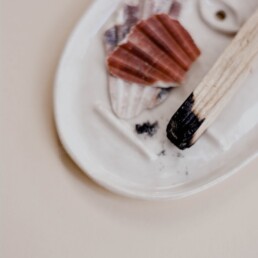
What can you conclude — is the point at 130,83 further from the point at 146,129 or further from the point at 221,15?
the point at 221,15

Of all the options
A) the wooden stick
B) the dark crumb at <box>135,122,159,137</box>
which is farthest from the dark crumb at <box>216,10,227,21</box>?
the dark crumb at <box>135,122,159,137</box>

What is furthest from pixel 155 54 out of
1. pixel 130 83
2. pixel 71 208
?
pixel 71 208

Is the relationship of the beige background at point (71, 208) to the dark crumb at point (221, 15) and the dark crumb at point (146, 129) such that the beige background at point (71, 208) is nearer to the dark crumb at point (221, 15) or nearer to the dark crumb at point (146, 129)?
the dark crumb at point (146, 129)

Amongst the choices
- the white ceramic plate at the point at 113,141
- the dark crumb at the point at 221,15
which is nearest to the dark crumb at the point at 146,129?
the white ceramic plate at the point at 113,141

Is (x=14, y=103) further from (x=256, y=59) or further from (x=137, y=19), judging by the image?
(x=256, y=59)

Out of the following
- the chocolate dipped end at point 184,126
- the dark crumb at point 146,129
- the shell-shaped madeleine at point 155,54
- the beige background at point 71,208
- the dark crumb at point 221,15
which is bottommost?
the beige background at point 71,208

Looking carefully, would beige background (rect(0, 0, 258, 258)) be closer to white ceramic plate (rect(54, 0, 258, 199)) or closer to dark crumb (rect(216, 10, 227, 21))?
white ceramic plate (rect(54, 0, 258, 199))
